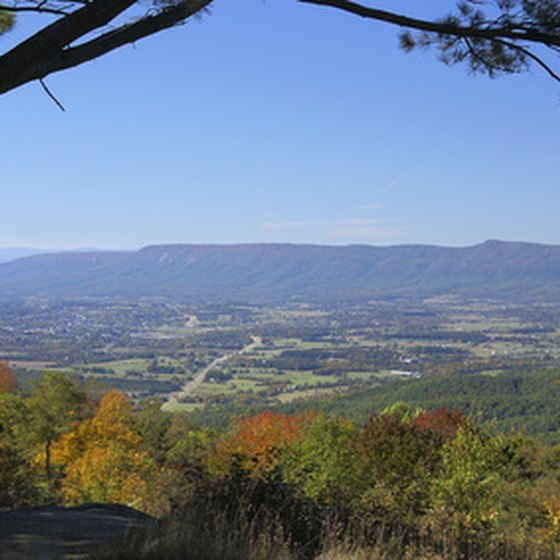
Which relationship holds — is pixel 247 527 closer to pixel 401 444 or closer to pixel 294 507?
pixel 294 507

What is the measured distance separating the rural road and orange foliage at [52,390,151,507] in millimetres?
42360

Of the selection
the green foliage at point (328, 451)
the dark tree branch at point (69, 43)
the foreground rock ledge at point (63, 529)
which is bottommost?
the green foliage at point (328, 451)

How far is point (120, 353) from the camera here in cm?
13100

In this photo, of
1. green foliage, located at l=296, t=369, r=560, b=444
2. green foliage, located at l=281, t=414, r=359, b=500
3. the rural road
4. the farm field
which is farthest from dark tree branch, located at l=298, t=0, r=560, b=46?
the farm field

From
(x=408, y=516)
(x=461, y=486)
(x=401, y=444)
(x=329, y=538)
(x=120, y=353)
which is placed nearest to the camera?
(x=329, y=538)

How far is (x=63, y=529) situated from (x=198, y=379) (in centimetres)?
9863

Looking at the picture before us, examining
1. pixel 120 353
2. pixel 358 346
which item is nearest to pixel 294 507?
pixel 120 353

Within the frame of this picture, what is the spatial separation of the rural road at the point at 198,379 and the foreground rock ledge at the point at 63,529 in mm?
65329

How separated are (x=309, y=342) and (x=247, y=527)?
154 m

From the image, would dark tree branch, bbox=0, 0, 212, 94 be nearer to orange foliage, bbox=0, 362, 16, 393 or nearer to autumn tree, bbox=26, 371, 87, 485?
autumn tree, bbox=26, 371, 87, 485

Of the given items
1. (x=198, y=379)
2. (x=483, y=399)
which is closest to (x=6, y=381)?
(x=483, y=399)

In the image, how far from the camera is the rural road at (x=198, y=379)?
80188 millimetres

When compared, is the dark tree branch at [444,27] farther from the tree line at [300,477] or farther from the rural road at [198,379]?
the rural road at [198,379]

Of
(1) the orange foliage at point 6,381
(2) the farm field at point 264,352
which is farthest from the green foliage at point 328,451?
(2) the farm field at point 264,352
